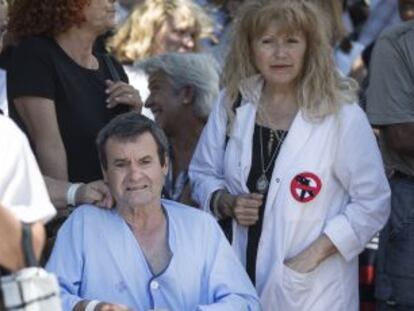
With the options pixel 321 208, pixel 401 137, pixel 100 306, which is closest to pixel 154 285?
pixel 100 306

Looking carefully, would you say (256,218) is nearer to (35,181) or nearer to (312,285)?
(312,285)

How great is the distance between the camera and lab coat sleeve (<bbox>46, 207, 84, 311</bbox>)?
479cm

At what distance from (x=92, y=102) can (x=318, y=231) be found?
1.02 meters

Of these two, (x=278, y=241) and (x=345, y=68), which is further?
(x=345, y=68)

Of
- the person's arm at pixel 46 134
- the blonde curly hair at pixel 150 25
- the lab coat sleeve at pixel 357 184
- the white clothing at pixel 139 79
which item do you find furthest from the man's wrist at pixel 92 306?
the blonde curly hair at pixel 150 25

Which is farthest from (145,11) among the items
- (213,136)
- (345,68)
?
(213,136)

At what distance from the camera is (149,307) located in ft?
15.9

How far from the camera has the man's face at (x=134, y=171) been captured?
4848 millimetres

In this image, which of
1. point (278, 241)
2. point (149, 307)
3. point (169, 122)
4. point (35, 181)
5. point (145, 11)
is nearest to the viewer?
point (35, 181)

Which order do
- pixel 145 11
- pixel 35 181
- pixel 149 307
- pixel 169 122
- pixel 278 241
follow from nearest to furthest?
pixel 35 181, pixel 149 307, pixel 278 241, pixel 169 122, pixel 145 11

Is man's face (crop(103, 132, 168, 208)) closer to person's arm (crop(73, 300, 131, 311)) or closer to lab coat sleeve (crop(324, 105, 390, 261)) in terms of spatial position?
person's arm (crop(73, 300, 131, 311))

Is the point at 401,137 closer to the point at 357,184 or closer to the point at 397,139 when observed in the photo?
the point at 397,139

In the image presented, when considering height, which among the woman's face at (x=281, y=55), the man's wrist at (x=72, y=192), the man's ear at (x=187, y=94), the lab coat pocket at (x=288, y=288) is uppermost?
the woman's face at (x=281, y=55)

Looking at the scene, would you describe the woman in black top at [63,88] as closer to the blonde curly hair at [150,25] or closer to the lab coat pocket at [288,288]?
the lab coat pocket at [288,288]
